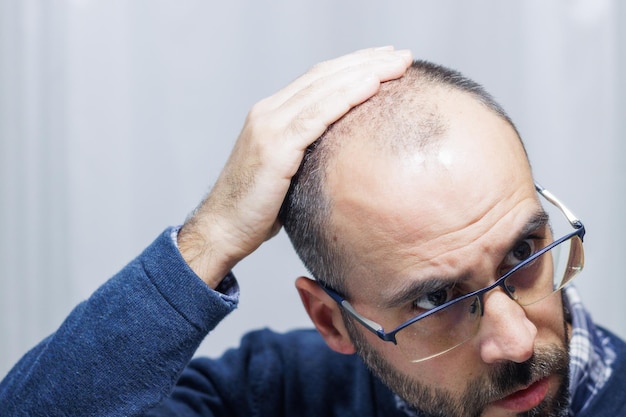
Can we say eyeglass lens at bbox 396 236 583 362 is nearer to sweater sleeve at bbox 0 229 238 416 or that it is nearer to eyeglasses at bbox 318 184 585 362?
eyeglasses at bbox 318 184 585 362

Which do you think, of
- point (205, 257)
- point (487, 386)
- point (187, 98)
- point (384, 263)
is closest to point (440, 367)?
point (487, 386)

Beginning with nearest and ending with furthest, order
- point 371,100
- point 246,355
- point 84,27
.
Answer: point 371,100 < point 246,355 < point 84,27

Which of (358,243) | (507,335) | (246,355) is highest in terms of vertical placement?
(358,243)

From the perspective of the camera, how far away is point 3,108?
6.51 feet

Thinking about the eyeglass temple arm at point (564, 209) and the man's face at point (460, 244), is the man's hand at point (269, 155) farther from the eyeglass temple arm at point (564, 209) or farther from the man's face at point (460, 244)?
the eyeglass temple arm at point (564, 209)

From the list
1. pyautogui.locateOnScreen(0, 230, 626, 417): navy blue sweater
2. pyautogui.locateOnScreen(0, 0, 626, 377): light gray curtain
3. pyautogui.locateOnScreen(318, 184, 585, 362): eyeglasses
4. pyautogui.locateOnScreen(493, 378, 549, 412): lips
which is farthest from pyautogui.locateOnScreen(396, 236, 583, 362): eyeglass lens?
pyautogui.locateOnScreen(0, 0, 626, 377): light gray curtain

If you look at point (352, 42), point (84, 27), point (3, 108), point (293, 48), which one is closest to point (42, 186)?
point (3, 108)

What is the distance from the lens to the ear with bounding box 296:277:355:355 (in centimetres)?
137

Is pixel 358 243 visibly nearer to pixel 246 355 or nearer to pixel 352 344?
pixel 352 344

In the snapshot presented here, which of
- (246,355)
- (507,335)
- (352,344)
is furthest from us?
(246,355)

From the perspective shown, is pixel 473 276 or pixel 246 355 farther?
pixel 246 355

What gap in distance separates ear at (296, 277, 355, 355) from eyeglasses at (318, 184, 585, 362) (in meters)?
0.11

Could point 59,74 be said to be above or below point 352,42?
above

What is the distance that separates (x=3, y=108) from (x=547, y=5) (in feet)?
4.27
